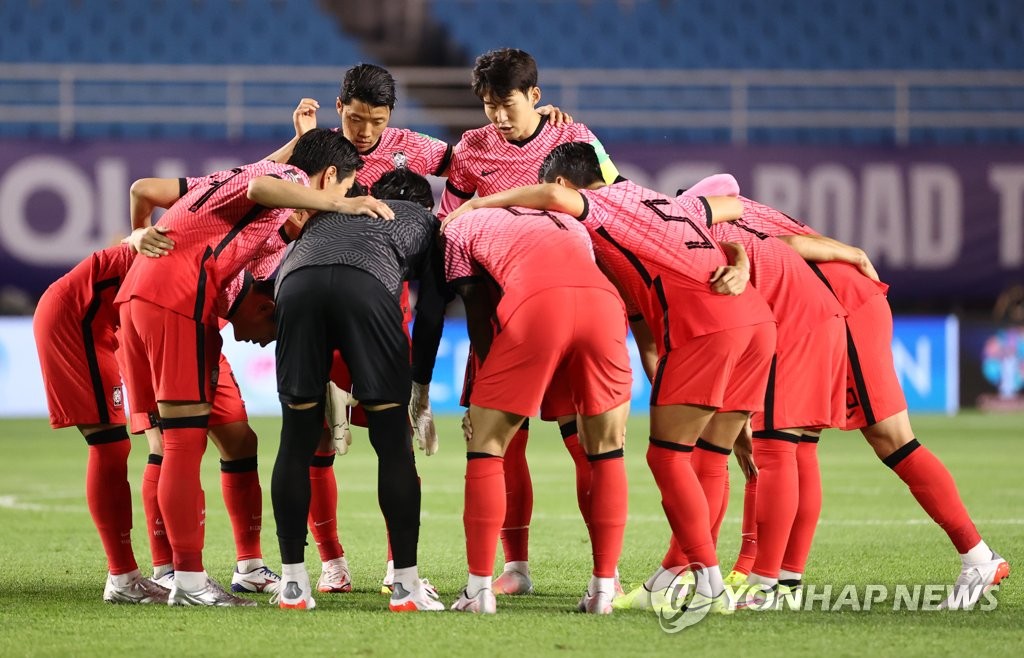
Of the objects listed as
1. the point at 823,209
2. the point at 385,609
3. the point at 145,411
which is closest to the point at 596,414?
the point at 385,609

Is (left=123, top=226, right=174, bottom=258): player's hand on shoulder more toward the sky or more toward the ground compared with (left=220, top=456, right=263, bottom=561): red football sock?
more toward the sky

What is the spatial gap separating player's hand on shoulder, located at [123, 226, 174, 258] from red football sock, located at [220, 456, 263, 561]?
3.14 feet

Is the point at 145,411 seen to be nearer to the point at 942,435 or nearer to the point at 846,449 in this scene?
the point at 846,449

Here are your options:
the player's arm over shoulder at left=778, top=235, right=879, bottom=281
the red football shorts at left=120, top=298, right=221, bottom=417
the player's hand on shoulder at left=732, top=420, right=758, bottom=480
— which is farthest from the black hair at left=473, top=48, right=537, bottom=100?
the player's hand on shoulder at left=732, top=420, right=758, bottom=480

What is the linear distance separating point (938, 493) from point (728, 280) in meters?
1.18

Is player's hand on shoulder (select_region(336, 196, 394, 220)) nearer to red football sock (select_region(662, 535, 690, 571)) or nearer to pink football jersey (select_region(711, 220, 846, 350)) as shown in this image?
pink football jersey (select_region(711, 220, 846, 350))

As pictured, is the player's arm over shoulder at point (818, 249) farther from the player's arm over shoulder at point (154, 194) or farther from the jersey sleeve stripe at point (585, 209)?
the player's arm over shoulder at point (154, 194)

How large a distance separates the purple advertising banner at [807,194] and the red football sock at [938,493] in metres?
10.4

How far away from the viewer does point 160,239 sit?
5.02 meters

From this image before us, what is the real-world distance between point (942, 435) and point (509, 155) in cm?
864

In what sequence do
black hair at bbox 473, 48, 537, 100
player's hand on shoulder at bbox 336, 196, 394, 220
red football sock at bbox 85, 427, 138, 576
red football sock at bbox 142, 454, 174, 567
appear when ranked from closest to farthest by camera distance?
1. player's hand on shoulder at bbox 336, 196, 394, 220
2. red football sock at bbox 85, 427, 138, 576
3. red football sock at bbox 142, 454, 174, 567
4. black hair at bbox 473, 48, 537, 100

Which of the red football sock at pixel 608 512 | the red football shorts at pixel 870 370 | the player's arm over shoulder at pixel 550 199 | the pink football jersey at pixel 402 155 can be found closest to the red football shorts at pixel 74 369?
the pink football jersey at pixel 402 155

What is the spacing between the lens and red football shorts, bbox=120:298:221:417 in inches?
193

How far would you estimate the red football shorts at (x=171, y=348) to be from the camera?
4.91 meters
